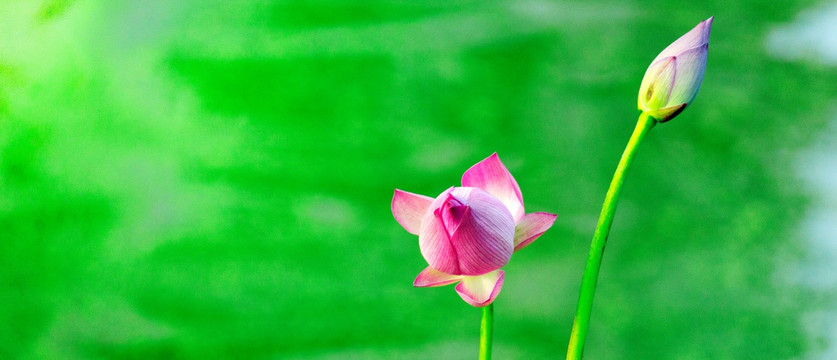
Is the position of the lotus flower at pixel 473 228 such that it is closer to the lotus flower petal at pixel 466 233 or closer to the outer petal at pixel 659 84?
the lotus flower petal at pixel 466 233

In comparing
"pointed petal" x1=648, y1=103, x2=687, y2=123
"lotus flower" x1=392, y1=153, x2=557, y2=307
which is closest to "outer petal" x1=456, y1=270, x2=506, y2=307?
"lotus flower" x1=392, y1=153, x2=557, y2=307

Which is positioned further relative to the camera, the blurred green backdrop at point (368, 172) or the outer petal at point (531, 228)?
the blurred green backdrop at point (368, 172)

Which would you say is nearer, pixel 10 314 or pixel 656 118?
pixel 656 118

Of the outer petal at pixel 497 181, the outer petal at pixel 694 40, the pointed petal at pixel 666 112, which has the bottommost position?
the outer petal at pixel 497 181

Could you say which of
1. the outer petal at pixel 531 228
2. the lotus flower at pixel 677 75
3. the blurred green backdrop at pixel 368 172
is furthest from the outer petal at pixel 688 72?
the blurred green backdrop at pixel 368 172

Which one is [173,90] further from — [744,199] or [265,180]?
[744,199]

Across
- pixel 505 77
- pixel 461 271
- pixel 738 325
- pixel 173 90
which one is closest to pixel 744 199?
pixel 738 325

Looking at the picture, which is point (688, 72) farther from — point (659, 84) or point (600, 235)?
point (600, 235)

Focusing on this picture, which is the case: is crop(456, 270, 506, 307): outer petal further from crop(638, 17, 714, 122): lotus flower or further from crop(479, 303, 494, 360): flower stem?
crop(638, 17, 714, 122): lotus flower
